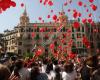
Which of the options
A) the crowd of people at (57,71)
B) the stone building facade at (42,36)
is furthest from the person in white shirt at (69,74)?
the stone building facade at (42,36)

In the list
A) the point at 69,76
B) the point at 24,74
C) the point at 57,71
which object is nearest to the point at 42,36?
the point at 57,71

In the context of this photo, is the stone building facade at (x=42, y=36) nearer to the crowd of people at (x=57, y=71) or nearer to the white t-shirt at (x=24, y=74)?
the crowd of people at (x=57, y=71)

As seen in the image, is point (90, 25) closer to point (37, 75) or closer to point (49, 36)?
point (49, 36)

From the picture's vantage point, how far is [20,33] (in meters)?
101

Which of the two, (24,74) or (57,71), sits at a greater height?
(24,74)

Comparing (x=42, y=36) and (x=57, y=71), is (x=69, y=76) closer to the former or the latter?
(x=57, y=71)

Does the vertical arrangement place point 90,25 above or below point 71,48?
above

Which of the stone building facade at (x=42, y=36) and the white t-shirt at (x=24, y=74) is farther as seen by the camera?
the stone building facade at (x=42, y=36)

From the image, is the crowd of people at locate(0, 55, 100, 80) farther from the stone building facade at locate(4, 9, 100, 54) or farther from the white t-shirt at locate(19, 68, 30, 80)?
the stone building facade at locate(4, 9, 100, 54)

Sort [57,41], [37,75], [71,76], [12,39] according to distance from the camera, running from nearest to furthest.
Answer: [37,75] → [71,76] → [57,41] → [12,39]

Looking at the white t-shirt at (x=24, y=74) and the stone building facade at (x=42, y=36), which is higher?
the white t-shirt at (x=24, y=74)

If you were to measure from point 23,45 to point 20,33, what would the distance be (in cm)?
387

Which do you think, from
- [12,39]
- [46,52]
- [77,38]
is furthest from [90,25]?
[12,39]

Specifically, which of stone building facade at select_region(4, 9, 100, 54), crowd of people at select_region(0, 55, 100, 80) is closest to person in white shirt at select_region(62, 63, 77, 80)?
crowd of people at select_region(0, 55, 100, 80)
